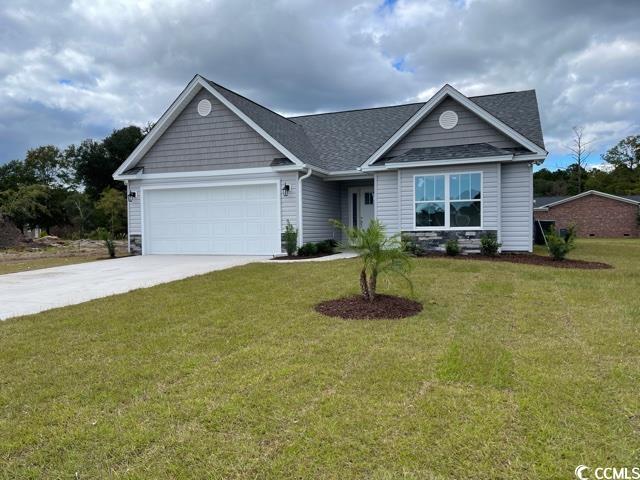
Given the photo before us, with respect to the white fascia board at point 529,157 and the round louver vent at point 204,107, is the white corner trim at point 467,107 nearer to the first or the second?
the white fascia board at point 529,157

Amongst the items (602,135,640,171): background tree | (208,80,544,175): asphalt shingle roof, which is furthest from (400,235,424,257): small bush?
(602,135,640,171): background tree

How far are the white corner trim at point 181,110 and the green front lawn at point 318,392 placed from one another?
8144mm

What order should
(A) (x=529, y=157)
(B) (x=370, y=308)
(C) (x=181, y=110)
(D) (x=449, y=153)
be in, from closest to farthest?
(B) (x=370, y=308), (A) (x=529, y=157), (D) (x=449, y=153), (C) (x=181, y=110)

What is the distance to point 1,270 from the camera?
1148cm

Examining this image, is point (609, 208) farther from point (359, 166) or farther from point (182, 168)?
point (182, 168)

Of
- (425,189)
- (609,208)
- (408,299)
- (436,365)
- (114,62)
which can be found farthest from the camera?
(609,208)

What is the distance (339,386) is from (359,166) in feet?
39.1

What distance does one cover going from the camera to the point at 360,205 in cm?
1672

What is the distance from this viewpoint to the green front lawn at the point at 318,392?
2.44 m


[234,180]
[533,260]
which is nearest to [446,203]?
[533,260]

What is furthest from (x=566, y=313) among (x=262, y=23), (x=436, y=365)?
(x=262, y=23)

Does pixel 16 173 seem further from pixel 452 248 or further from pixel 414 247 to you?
pixel 452 248

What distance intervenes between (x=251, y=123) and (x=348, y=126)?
18.5 feet

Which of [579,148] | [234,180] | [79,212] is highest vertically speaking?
[579,148]
